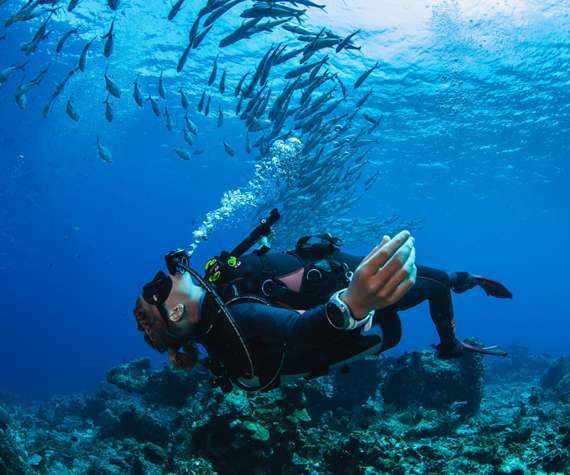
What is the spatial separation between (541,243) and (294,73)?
276 feet

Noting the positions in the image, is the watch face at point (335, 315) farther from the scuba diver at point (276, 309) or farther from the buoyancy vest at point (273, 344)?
the buoyancy vest at point (273, 344)

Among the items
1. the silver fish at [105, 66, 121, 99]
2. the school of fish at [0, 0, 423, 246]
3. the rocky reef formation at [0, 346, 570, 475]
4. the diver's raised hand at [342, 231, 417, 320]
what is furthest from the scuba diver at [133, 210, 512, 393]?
the silver fish at [105, 66, 121, 99]

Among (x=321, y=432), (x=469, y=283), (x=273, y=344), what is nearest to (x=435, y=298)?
(x=469, y=283)

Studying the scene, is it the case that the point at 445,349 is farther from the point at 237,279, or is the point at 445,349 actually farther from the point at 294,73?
the point at 294,73

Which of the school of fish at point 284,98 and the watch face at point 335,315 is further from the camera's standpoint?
the school of fish at point 284,98

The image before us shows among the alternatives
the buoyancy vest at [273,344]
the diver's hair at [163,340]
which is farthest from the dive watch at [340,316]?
the diver's hair at [163,340]

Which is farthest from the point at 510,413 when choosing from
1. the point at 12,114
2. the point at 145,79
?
the point at 12,114

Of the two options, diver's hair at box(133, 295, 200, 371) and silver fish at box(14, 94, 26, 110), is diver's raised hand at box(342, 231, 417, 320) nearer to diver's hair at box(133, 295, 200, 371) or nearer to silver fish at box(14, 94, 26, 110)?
diver's hair at box(133, 295, 200, 371)

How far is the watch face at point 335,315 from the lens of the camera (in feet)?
4.00

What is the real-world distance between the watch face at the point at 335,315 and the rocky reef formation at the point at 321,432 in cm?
360

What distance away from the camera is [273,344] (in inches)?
74.9

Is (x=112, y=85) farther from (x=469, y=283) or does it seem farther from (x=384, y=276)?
(x=384, y=276)

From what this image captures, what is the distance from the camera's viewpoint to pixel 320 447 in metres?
4.32

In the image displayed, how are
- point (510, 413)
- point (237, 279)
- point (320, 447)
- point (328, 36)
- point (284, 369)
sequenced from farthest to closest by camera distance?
point (510, 413) → point (328, 36) → point (320, 447) → point (237, 279) → point (284, 369)
